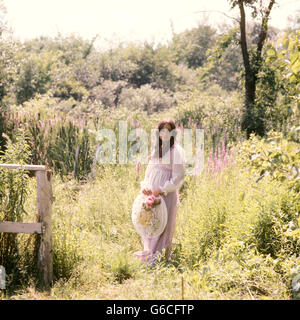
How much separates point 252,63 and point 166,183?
297 inches

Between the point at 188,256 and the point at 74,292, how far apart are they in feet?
4.38

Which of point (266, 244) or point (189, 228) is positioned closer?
point (266, 244)

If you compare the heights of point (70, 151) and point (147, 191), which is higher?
point (70, 151)

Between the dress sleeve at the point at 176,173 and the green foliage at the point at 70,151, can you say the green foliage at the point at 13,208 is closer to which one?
the dress sleeve at the point at 176,173

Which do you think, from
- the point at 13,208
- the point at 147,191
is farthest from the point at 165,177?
the point at 13,208

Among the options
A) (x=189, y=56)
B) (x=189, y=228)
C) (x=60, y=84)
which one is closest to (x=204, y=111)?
(x=189, y=228)

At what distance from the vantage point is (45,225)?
3736mm

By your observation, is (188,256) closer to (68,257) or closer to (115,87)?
(68,257)

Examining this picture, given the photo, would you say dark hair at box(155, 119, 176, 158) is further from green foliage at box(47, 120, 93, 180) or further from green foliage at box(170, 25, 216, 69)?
green foliage at box(170, 25, 216, 69)

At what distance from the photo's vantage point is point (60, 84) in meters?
21.5

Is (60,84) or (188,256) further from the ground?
(60,84)

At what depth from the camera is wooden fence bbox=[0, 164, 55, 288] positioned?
12.1 feet

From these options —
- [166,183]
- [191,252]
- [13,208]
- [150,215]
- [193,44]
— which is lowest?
[191,252]

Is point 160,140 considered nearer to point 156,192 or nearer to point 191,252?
point 156,192
